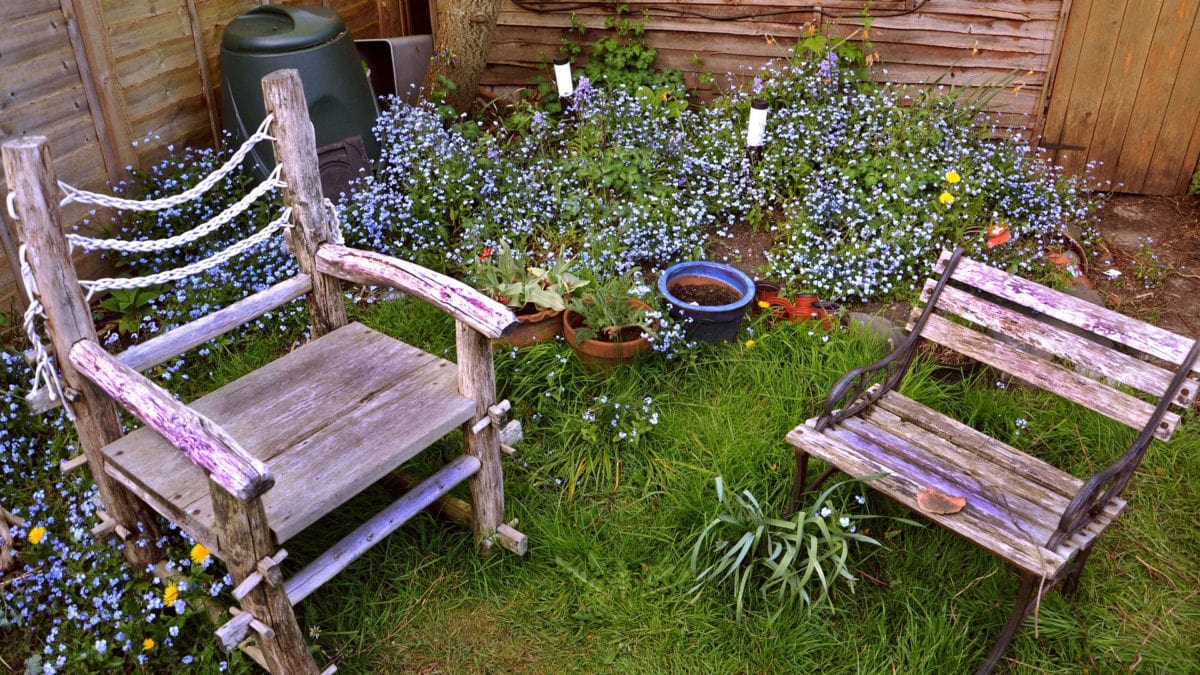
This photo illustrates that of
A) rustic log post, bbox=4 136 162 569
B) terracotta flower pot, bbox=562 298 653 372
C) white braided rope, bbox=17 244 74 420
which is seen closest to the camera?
rustic log post, bbox=4 136 162 569

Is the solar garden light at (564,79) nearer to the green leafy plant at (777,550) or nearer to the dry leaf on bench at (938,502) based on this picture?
the green leafy plant at (777,550)

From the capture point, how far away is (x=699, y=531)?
307cm

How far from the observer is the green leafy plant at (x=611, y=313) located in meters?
3.61

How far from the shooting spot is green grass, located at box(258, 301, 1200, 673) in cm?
276

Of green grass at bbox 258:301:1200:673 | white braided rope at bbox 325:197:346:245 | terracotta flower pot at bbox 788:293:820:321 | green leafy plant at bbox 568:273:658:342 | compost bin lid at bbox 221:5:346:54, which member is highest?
compost bin lid at bbox 221:5:346:54

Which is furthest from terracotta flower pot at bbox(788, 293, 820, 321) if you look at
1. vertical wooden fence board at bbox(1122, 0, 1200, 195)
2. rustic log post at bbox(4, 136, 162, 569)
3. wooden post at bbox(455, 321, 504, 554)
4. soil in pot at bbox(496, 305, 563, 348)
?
vertical wooden fence board at bbox(1122, 0, 1200, 195)

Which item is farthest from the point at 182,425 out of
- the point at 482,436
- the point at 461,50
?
the point at 461,50

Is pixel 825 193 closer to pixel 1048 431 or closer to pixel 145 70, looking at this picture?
pixel 1048 431

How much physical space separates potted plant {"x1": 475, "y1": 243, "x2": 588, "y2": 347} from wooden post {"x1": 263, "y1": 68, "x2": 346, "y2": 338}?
30.8 inches

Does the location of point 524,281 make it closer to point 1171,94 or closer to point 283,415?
point 283,415

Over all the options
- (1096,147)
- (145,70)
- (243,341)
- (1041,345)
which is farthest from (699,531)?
(1096,147)

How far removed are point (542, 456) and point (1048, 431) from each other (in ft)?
6.60

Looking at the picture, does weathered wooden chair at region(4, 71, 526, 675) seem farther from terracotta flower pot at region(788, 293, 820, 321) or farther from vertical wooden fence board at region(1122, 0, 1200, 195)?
vertical wooden fence board at region(1122, 0, 1200, 195)

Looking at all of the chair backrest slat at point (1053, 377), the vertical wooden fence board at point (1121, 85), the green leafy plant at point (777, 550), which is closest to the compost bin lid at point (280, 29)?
the green leafy plant at point (777, 550)
